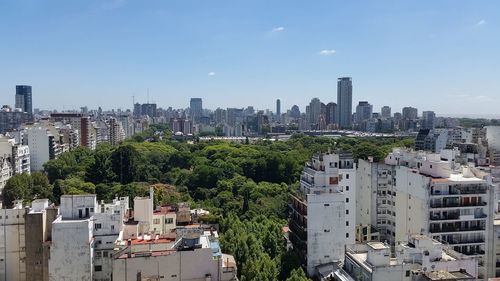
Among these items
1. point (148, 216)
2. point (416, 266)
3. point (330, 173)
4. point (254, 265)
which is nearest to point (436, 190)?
point (330, 173)

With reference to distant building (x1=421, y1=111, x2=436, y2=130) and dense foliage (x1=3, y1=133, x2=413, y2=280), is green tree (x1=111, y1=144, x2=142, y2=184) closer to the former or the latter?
dense foliage (x1=3, y1=133, x2=413, y2=280)

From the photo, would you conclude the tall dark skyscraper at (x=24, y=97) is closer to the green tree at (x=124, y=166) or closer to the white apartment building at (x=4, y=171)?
the white apartment building at (x=4, y=171)

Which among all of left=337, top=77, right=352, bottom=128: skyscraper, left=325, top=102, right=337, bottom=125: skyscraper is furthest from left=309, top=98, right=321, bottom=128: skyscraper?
left=337, top=77, right=352, bottom=128: skyscraper

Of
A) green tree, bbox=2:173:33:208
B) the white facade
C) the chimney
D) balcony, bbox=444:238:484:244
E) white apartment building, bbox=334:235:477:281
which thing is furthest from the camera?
the white facade

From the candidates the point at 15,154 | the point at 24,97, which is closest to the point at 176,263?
the point at 15,154

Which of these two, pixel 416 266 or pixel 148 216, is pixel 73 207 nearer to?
pixel 148 216

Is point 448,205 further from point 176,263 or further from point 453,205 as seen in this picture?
point 176,263
